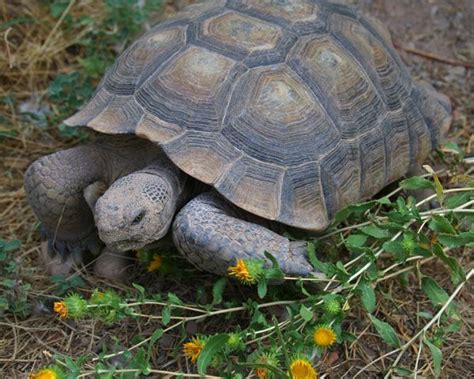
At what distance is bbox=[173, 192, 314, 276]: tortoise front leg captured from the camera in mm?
2609

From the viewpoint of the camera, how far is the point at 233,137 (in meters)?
2.86

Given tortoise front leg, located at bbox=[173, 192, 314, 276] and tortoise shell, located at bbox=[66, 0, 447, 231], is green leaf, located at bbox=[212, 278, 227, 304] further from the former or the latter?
tortoise shell, located at bbox=[66, 0, 447, 231]

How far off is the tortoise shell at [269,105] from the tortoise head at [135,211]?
0.53ft

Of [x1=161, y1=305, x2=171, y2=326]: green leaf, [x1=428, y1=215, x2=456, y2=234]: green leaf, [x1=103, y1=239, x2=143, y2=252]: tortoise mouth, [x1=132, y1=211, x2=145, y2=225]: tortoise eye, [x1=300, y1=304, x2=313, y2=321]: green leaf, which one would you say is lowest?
[x1=161, y1=305, x2=171, y2=326]: green leaf

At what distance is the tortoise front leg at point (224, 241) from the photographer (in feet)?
8.56

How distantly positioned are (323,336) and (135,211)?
92 centimetres

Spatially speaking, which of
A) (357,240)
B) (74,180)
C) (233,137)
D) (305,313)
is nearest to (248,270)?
(305,313)

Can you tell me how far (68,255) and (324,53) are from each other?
1.65m

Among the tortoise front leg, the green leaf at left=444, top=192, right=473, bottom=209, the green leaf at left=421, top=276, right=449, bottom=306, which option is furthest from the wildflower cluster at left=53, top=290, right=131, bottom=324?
the green leaf at left=444, top=192, right=473, bottom=209

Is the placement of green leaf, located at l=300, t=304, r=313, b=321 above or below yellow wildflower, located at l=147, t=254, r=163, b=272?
above

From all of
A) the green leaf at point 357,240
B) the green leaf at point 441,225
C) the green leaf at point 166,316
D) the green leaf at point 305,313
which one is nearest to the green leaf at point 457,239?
the green leaf at point 441,225

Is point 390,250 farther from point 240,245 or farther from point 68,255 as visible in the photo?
point 68,255

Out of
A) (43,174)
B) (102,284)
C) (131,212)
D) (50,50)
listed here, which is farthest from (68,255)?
(50,50)

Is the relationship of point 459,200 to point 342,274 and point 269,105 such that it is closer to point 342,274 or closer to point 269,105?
point 342,274
